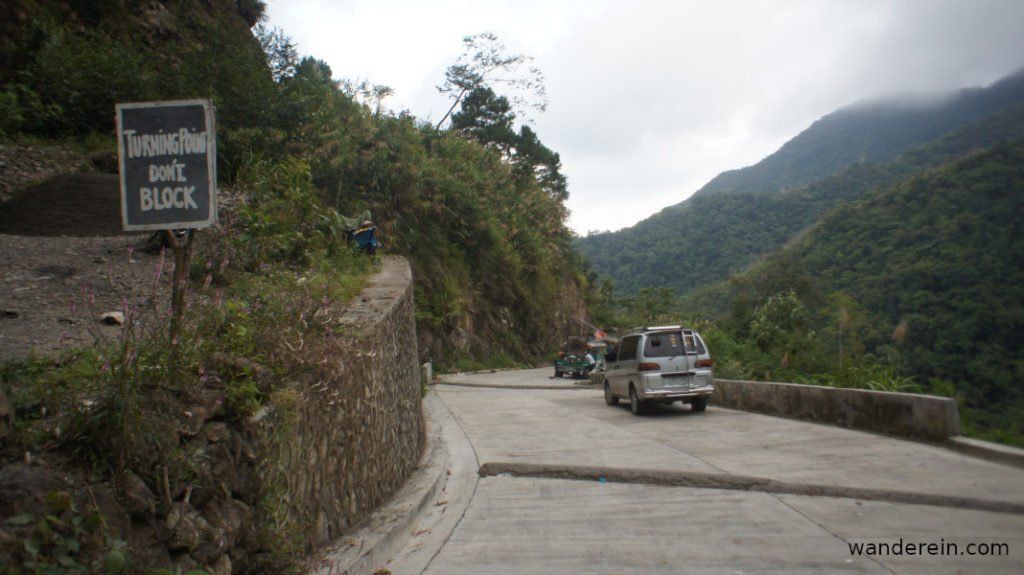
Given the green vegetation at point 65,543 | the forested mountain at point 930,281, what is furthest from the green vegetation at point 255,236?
the forested mountain at point 930,281

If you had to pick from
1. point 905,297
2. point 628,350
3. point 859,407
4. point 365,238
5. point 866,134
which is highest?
point 866,134

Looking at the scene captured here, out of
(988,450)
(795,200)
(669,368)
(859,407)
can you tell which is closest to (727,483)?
(988,450)

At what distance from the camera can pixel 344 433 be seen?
5.48m

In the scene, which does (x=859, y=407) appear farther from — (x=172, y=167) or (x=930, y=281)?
(x=930, y=281)

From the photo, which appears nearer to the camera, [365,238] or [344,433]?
[344,433]

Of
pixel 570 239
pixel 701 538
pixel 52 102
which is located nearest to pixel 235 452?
pixel 701 538

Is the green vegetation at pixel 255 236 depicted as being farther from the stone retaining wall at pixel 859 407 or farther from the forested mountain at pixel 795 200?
the forested mountain at pixel 795 200

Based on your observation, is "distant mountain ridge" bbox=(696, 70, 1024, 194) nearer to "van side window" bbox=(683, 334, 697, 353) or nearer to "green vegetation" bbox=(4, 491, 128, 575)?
"van side window" bbox=(683, 334, 697, 353)

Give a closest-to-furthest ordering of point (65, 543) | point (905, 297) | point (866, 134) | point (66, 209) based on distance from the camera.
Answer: point (65, 543)
point (66, 209)
point (905, 297)
point (866, 134)

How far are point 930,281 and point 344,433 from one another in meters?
32.5

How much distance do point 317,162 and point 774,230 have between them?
72.3m

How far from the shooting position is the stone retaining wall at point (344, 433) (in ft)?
14.0

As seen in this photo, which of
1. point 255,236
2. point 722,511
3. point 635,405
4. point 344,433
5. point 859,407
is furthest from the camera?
point 635,405

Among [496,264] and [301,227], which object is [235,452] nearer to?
[301,227]
